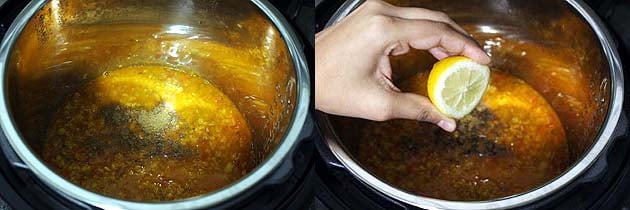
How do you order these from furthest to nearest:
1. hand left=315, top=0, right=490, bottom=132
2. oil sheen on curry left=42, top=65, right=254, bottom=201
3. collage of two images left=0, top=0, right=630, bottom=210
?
oil sheen on curry left=42, top=65, right=254, bottom=201 < hand left=315, top=0, right=490, bottom=132 < collage of two images left=0, top=0, right=630, bottom=210

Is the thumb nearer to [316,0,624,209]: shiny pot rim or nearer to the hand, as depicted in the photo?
the hand

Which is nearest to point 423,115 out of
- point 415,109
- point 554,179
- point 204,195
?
point 415,109

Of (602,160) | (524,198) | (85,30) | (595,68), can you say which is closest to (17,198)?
(85,30)

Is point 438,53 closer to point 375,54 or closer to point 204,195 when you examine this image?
point 375,54

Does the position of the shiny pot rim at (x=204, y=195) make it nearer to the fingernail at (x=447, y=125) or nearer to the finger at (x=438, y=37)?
the finger at (x=438, y=37)

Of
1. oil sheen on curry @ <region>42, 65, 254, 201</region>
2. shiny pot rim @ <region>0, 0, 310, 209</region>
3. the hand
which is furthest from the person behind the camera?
oil sheen on curry @ <region>42, 65, 254, 201</region>

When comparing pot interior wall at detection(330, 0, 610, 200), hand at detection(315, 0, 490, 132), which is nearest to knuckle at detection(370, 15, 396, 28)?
hand at detection(315, 0, 490, 132)

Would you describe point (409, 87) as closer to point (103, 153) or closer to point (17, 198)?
point (103, 153)
